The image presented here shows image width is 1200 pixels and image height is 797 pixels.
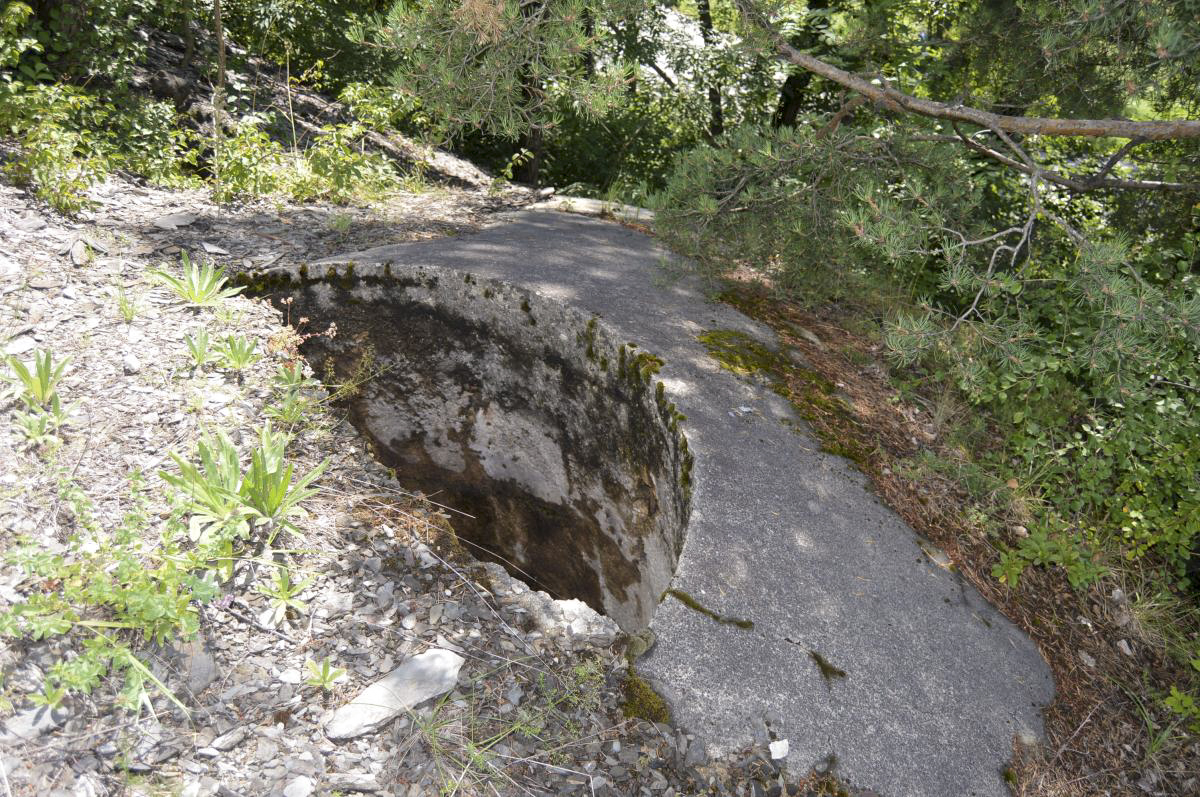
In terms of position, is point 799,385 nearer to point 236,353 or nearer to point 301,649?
point 301,649

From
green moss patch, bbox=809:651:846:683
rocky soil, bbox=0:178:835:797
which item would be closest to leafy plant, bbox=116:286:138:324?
rocky soil, bbox=0:178:835:797

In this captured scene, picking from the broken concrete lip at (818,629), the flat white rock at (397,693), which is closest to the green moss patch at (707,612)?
the broken concrete lip at (818,629)

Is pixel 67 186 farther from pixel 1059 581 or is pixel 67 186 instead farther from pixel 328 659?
pixel 1059 581

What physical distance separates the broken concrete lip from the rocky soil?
0.69 feet

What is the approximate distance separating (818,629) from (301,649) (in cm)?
192

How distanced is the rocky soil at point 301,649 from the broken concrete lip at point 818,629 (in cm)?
21

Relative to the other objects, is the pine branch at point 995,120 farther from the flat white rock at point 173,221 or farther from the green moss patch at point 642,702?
the flat white rock at point 173,221

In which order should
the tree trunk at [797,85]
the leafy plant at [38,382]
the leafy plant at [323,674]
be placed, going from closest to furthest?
the leafy plant at [323,674] < the leafy plant at [38,382] < the tree trunk at [797,85]

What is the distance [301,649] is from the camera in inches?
95.4

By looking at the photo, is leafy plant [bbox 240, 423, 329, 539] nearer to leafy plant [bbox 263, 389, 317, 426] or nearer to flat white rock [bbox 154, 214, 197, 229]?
leafy plant [bbox 263, 389, 317, 426]

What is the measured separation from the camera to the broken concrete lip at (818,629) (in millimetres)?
2334

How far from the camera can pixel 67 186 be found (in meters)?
4.50

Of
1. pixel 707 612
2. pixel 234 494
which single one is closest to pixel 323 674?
pixel 234 494

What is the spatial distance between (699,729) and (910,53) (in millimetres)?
5819
